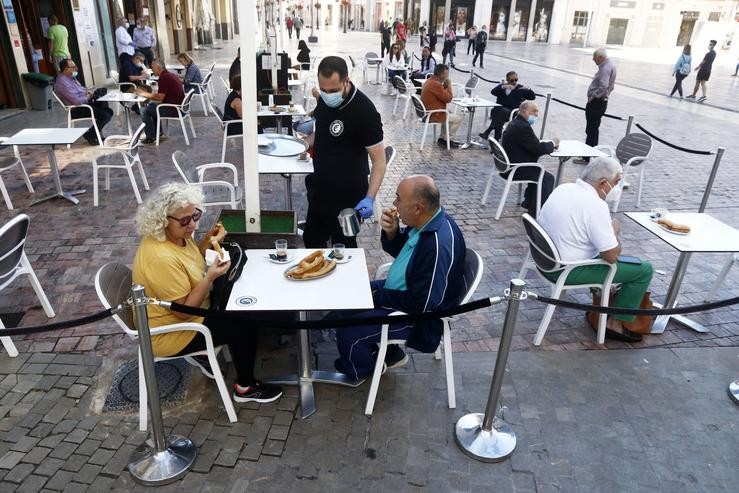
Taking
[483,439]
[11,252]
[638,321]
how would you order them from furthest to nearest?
[638,321]
[11,252]
[483,439]

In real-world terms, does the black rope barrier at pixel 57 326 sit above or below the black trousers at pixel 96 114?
above

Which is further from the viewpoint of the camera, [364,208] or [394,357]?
[364,208]

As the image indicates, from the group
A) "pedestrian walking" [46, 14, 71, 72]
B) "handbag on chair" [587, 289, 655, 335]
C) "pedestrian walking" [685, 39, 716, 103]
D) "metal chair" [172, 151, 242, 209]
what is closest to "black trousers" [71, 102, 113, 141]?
"pedestrian walking" [46, 14, 71, 72]

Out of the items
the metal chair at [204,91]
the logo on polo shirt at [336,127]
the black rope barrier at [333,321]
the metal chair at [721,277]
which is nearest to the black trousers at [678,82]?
the metal chair at [204,91]

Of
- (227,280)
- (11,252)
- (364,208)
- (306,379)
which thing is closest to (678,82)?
(364,208)

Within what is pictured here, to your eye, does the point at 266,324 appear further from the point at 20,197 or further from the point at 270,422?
the point at 20,197

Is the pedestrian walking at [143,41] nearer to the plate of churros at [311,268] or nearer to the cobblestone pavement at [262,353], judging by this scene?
the cobblestone pavement at [262,353]

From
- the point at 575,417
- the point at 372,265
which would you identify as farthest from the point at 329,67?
the point at 575,417

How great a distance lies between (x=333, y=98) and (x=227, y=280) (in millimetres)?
1529

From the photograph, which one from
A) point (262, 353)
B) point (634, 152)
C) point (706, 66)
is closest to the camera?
point (262, 353)

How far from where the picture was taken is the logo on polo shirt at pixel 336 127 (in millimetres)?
3799

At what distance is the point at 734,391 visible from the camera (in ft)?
11.8

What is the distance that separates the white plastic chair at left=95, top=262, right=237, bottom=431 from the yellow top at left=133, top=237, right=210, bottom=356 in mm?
76

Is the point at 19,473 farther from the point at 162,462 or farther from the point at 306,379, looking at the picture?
the point at 306,379
